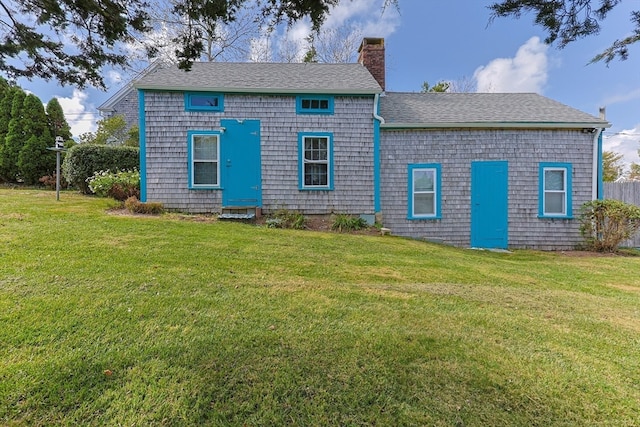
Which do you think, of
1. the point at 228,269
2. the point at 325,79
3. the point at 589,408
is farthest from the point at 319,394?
the point at 325,79

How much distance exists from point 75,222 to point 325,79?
7460mm

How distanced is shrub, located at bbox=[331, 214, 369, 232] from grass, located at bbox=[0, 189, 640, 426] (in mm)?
3491

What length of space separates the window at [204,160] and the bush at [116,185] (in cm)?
222

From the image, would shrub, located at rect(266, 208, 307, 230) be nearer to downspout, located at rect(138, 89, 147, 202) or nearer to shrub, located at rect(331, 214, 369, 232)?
shrub, located at rect(331, 214, 369, 232)

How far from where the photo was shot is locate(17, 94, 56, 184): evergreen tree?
12.9 meters

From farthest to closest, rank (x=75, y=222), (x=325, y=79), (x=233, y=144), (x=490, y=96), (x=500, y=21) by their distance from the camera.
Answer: (x=490, y=96) → (x=325, y=79) → (x=233, y=144) → (x=75, y=222) → (x=500, y=21)

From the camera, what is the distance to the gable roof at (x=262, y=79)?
9.00 meters

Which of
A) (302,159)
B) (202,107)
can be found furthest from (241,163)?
(202,107)

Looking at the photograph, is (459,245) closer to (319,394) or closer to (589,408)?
(589,408)

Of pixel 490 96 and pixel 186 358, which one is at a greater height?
pixel 490 96

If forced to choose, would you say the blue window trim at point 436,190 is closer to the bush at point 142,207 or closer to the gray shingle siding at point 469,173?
the gray shingle siding at point 469,173

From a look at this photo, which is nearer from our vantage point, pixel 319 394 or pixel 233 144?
pixel 319 394

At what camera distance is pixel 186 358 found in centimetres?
252

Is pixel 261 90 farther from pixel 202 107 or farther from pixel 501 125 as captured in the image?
pixel 501 125
